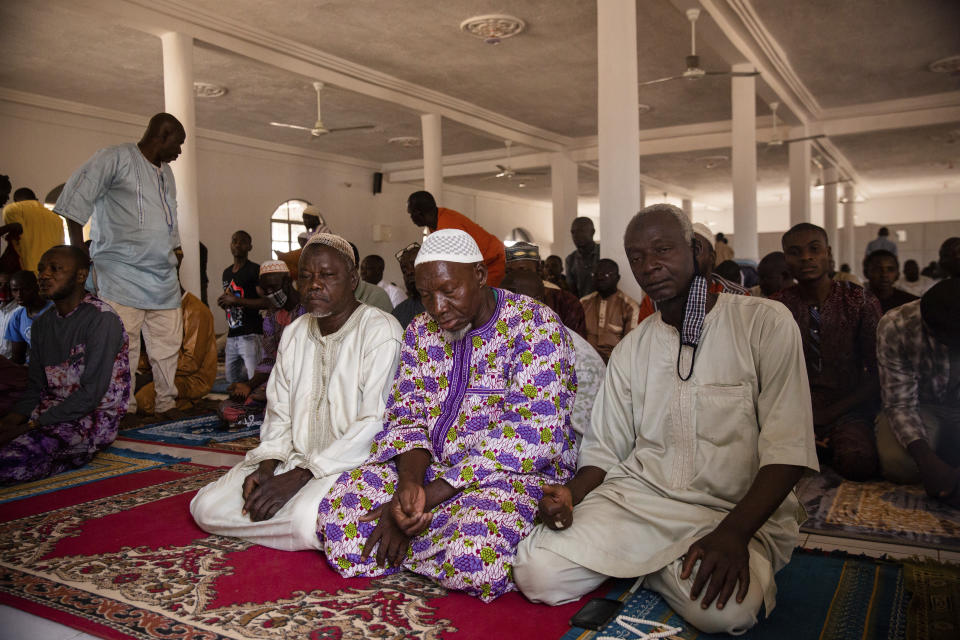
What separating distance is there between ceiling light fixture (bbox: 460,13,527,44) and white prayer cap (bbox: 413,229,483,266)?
596 cm

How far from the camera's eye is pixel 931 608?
6.51ft

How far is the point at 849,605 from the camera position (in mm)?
2086

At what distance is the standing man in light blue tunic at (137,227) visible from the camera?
192 inches

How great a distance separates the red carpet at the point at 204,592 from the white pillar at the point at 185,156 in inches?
165

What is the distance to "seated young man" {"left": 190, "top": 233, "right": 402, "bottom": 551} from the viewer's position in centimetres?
270

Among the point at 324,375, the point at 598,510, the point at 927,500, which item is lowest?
the point at 927,500

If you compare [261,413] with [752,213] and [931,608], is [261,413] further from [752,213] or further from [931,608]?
[752,213]

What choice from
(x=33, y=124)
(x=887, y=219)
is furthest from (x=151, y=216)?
(x=887, y=219)

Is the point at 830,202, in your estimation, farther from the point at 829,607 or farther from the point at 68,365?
the point at 68,365

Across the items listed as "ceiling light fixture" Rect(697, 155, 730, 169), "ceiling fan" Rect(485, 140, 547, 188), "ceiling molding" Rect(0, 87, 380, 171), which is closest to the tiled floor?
"ceiling molding" Rect(0, 87, 380, 171)

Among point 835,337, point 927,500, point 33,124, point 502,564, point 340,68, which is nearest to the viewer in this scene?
point 502,564

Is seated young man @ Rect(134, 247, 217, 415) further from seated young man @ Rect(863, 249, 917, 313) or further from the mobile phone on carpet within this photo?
seated young man @ Rect(863, 249, 917, 313)

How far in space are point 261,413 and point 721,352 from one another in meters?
3.67

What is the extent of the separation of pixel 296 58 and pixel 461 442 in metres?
7.49
